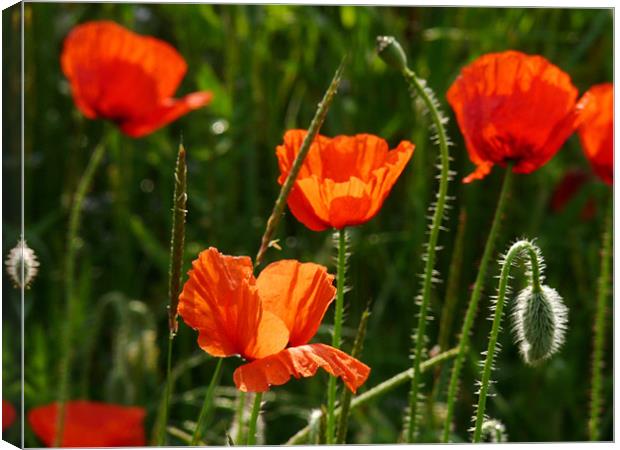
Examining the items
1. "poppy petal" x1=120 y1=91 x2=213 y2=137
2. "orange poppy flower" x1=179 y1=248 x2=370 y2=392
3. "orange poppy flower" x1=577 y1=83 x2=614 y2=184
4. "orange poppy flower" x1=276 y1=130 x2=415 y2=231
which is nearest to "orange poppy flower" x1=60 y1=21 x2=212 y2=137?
"poppy petal" x1=120 y1=91 x2=213 y2=137

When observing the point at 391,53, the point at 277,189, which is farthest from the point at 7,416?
the point at 277,189

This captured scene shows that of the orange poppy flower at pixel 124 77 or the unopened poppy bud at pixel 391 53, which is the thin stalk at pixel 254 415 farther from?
the orange poppy flower at pixel 124 77

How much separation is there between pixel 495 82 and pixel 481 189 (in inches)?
40.3

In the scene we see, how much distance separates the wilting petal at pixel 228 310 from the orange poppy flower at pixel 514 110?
1.01ft

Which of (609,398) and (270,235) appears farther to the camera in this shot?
(609,398)

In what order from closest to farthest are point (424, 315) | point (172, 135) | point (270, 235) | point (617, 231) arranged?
point (270, 235) < point (424, 315) < point (617, 231) < point (172, 135)

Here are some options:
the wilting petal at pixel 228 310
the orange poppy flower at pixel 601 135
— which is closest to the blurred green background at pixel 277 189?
the orange poppy flower at pixel 601 135

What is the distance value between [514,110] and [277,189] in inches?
40.8

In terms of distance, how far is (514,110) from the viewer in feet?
4.35

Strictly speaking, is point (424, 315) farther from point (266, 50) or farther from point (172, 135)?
point (172, 135)

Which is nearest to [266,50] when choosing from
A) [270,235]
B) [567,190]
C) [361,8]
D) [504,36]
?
[361,8]

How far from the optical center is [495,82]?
1354mm

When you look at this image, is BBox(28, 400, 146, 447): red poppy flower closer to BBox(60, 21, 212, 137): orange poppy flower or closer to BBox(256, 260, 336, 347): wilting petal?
BBox(60, 21, 212, 137): orange poppy flower

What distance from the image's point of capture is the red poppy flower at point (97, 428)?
168 cm
